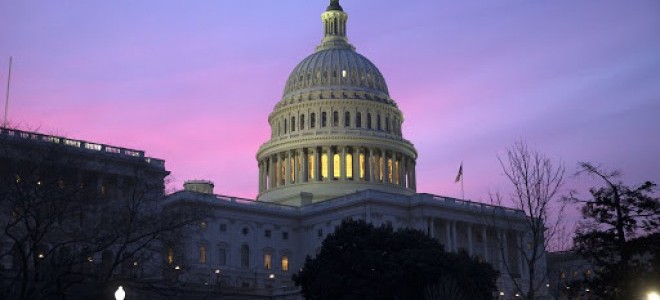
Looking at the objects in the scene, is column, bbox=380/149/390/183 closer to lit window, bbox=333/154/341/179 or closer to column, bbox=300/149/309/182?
lit window, bbox=333/154/341/179

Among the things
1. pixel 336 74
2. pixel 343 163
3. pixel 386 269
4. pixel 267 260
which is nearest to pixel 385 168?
pixel 343 163

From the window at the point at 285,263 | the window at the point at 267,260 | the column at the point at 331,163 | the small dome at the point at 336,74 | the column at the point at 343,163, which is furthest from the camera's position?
the small dome at the point at 336,74

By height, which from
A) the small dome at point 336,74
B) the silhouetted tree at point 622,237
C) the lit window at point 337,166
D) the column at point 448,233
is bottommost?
the silhouetted tree at point 622,237

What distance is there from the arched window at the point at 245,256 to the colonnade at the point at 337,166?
2267cm

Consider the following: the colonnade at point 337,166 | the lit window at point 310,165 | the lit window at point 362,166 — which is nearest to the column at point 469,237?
the colonnade at point 337,166

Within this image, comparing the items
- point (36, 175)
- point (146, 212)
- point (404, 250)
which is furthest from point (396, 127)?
point (36, 175)

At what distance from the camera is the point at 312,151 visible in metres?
155

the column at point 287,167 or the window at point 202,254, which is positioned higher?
the column at point 287,167

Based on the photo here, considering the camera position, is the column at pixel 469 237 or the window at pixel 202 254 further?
the column at pixel 469 237

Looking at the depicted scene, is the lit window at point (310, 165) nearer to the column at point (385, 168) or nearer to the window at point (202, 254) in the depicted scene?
the column at point (385, 168)

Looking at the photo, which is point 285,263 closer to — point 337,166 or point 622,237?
Result: point 337,166

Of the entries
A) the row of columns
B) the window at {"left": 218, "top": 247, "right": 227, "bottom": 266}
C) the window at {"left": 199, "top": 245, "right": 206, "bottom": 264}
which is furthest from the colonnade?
the window at {"left": 199, "top": 245, "right": 206, "bottom": 264}

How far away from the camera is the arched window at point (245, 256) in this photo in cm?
13188

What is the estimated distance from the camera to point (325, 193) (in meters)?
150
